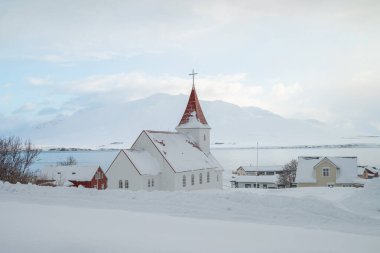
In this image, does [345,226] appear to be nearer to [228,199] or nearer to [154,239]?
[228,199]

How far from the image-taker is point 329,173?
47.7 metres

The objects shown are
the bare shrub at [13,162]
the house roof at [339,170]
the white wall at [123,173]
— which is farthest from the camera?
the house roof at [339,170]

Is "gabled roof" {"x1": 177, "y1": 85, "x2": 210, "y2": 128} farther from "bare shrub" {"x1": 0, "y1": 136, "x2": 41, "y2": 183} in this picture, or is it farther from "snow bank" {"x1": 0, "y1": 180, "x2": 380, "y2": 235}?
"snow bank" {"x1": 0, "y1": 180, "x2": 380, "y2": 235}

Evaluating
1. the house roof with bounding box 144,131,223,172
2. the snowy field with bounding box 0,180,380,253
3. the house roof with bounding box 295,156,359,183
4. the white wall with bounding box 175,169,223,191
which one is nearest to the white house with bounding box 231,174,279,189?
the house roof with bounding box 295,156,359,183

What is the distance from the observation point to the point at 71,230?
823 centimetres

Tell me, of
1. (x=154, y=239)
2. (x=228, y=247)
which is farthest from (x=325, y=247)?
(x=154, y=239)

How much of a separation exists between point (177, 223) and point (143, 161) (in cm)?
2580

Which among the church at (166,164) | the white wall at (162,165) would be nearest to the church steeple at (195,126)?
the church at (166,164)

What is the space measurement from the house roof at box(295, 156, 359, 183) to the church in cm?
1240

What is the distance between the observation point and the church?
3462 cm

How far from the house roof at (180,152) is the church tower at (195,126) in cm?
101

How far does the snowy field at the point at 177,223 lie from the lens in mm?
7461

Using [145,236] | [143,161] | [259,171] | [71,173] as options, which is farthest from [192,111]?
[259,171]

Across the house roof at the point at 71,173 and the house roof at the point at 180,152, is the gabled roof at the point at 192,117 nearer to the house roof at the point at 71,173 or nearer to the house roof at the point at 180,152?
the house roof at the point at 180,152
